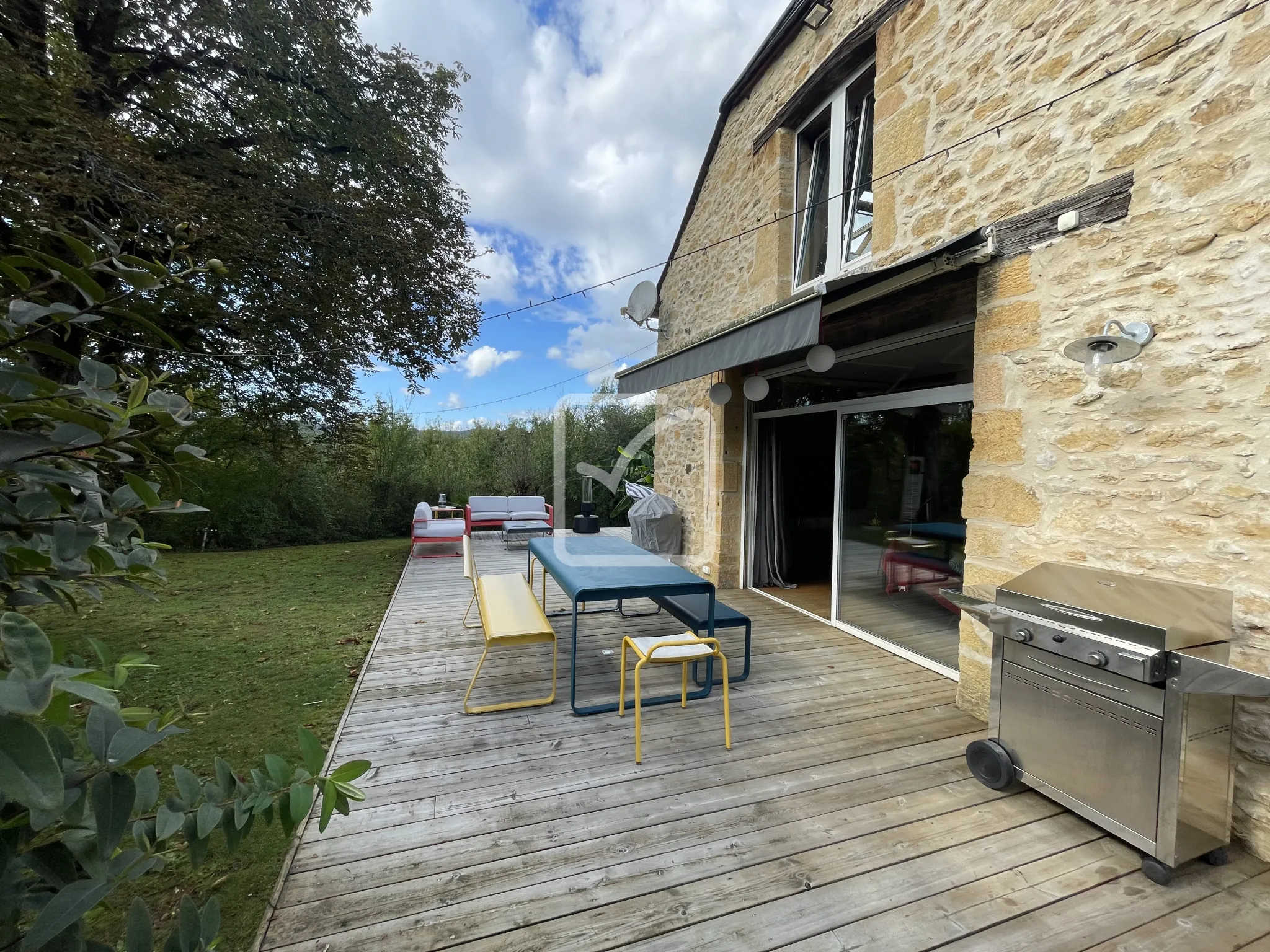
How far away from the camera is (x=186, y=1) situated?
611cm

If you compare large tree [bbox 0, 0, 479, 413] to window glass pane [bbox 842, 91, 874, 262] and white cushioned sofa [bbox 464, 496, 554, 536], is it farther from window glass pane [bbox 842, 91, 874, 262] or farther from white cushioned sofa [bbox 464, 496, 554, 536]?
window glass pane [bbox 842, 91, 874, 262]

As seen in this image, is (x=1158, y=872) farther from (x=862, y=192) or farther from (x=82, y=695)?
(x=862, y=192)

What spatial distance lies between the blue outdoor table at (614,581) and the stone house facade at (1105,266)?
214 cm

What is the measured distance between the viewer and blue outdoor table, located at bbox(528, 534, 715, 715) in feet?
13.3

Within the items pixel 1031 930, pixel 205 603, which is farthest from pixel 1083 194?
pixel 205 603

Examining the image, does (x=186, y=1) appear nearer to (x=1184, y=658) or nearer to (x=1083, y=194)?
(x=1083, y=194)

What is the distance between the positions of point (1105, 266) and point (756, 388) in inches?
162

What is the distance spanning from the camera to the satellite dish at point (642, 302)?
9.88m

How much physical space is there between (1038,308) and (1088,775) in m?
2.79

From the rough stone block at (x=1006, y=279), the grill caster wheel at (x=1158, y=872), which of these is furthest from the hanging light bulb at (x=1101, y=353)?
the grill caster wheel at (x=1158, y=872)

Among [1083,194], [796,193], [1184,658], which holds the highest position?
[796,193]

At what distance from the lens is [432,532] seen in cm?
1073

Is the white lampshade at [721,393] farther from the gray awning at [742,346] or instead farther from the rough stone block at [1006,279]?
the rough stone block at [1006,279]

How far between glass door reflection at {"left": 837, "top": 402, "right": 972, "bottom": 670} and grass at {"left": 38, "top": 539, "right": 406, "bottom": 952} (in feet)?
16.7
